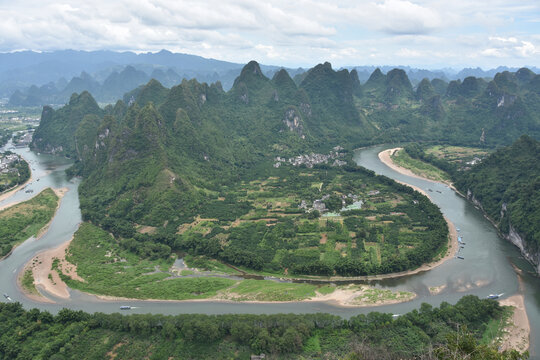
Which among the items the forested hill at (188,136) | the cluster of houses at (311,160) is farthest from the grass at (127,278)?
the cluster of houses at (311,160)

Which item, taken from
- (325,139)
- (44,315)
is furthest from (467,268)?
(325,139)

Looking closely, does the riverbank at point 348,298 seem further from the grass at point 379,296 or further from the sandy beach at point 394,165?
the sandy beach at point 394,165

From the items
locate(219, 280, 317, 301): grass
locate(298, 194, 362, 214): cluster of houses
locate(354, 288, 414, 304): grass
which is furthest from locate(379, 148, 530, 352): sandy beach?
locate(298, 194, 362, 214): cluster of houses

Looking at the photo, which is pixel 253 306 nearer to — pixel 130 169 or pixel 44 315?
pixel 44 315

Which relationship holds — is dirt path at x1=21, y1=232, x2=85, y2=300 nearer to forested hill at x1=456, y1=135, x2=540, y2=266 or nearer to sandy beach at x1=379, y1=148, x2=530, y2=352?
A: sandy beach at x1=379, y1=148, x2=530, y2=352

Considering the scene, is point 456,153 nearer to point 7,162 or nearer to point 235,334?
point 235,334
